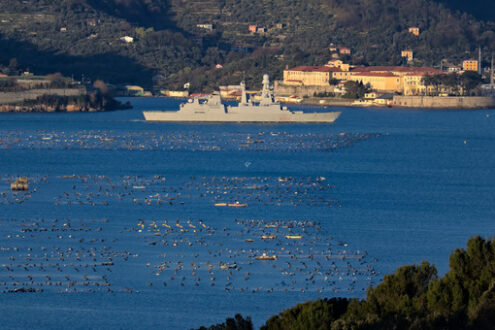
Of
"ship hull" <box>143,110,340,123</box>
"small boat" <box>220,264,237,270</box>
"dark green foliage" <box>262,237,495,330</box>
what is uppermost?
"dark green foliage" <box>262,237,495,330</box>

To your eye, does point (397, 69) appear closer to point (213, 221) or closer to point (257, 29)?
point (257, 29)

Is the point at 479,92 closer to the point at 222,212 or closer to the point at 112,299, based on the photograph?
the point at 222,212

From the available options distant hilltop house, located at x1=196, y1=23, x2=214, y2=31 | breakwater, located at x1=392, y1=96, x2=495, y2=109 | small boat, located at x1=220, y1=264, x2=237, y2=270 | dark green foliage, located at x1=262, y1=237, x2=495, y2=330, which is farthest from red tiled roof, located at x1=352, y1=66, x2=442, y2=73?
dark green foliage, located at x1=262, y1=237, x2=495, y2=330

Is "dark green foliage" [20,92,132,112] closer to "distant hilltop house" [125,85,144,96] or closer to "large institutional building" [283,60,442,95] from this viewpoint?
"distant hilltop house" [125,85,144,96]

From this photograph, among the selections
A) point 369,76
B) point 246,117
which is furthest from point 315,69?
point 246,117

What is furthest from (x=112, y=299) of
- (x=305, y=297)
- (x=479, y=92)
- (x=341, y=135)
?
(x=479, y=92)

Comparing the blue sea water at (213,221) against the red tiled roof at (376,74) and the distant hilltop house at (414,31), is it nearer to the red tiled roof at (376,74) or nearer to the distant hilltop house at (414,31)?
the red tiled roof at (376,74)
